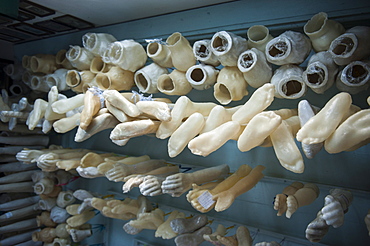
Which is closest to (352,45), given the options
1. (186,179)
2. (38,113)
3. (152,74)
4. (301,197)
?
(301,197)

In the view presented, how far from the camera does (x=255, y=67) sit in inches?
49.6

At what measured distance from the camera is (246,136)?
0.96 metres

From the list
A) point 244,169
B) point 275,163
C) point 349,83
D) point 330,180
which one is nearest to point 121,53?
point 244,169

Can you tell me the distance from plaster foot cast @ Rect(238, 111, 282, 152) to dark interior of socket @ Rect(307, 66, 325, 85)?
34cm

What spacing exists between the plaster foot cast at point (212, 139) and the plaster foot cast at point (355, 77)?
0.42 metres

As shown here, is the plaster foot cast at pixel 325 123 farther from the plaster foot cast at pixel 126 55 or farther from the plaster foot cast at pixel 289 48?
the plaster foot cast at pixel 126 55

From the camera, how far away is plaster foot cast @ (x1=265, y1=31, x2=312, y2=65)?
119cm

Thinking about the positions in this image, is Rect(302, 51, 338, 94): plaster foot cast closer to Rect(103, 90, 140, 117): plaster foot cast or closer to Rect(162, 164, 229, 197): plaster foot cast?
Rect(162, 164, 229, 197): plaster foot cast

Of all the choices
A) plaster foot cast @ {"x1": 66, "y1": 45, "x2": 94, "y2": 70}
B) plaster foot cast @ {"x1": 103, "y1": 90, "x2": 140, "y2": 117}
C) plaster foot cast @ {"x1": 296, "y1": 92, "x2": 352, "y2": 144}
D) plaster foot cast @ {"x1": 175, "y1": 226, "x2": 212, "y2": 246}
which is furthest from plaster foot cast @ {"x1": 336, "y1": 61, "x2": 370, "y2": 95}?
plaster foot cast @ {"x1": 66, "y1": 45, "x2": 94, "y2": 70}

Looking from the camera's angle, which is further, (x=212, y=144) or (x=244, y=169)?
(x=244, y=169)

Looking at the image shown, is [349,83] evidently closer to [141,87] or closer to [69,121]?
[141,87]

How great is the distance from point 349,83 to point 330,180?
49cm

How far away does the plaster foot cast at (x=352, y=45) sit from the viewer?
108 centimetres

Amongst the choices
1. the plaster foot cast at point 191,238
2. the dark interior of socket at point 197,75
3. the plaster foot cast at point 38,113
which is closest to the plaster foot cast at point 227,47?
the dark interior of socket at point 197,75
